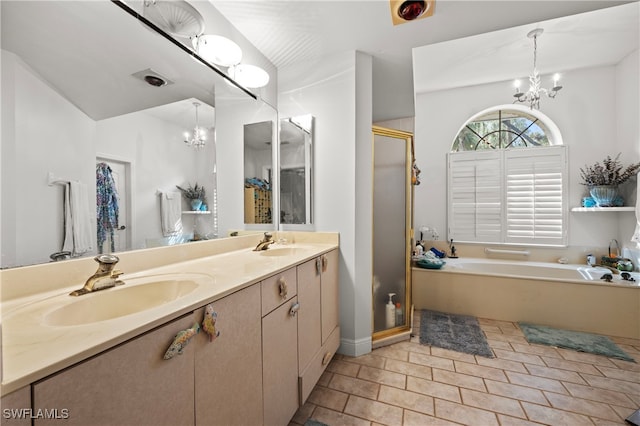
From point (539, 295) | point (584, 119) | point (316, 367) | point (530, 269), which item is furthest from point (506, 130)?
point (316, 367)

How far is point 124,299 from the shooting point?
911mm

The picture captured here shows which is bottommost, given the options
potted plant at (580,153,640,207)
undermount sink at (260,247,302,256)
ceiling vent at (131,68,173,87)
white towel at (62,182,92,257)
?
undermount sink at (260,247,302,256)

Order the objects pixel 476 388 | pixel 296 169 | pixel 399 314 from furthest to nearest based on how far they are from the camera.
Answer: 1. pixel 399 314
2. pixel 296 169
3. pixel 476 388

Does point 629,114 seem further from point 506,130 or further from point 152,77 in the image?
point 152,77

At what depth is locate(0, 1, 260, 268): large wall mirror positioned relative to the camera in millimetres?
787

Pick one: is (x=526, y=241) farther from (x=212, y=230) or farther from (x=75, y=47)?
(x=75, y=47)

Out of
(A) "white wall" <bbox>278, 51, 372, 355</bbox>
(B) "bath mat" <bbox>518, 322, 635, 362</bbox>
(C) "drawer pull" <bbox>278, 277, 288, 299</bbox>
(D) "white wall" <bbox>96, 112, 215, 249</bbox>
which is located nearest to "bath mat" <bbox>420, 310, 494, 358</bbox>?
(B) "bath mat" <bbox>518, 322, 635, 362</bbox>

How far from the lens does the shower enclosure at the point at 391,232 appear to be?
2182 mm

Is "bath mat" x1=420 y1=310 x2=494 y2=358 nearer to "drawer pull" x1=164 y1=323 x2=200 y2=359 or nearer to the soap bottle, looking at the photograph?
the soap bottle

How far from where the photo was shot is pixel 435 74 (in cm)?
324

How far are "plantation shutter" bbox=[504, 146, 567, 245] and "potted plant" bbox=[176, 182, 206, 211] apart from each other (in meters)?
3.70

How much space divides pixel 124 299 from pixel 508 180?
4.13 meters

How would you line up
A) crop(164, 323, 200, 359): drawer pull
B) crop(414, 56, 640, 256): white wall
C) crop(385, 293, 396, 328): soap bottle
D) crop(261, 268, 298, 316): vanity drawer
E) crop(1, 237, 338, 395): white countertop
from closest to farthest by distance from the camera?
1. crop(1, 237, 338, 395): white countertop
2. crop(164, 323, 200, 359): drawer pull
3. crop(261, 268, 298, 316): vanity drawer
4. crop(385, 293, 396, 328): soap bottle
5. crop(414, 56, 640, 256): white wall

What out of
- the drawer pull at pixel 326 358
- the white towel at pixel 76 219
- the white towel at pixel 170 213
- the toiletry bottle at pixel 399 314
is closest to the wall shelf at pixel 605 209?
the toiletry bottle at pixel 399 314
